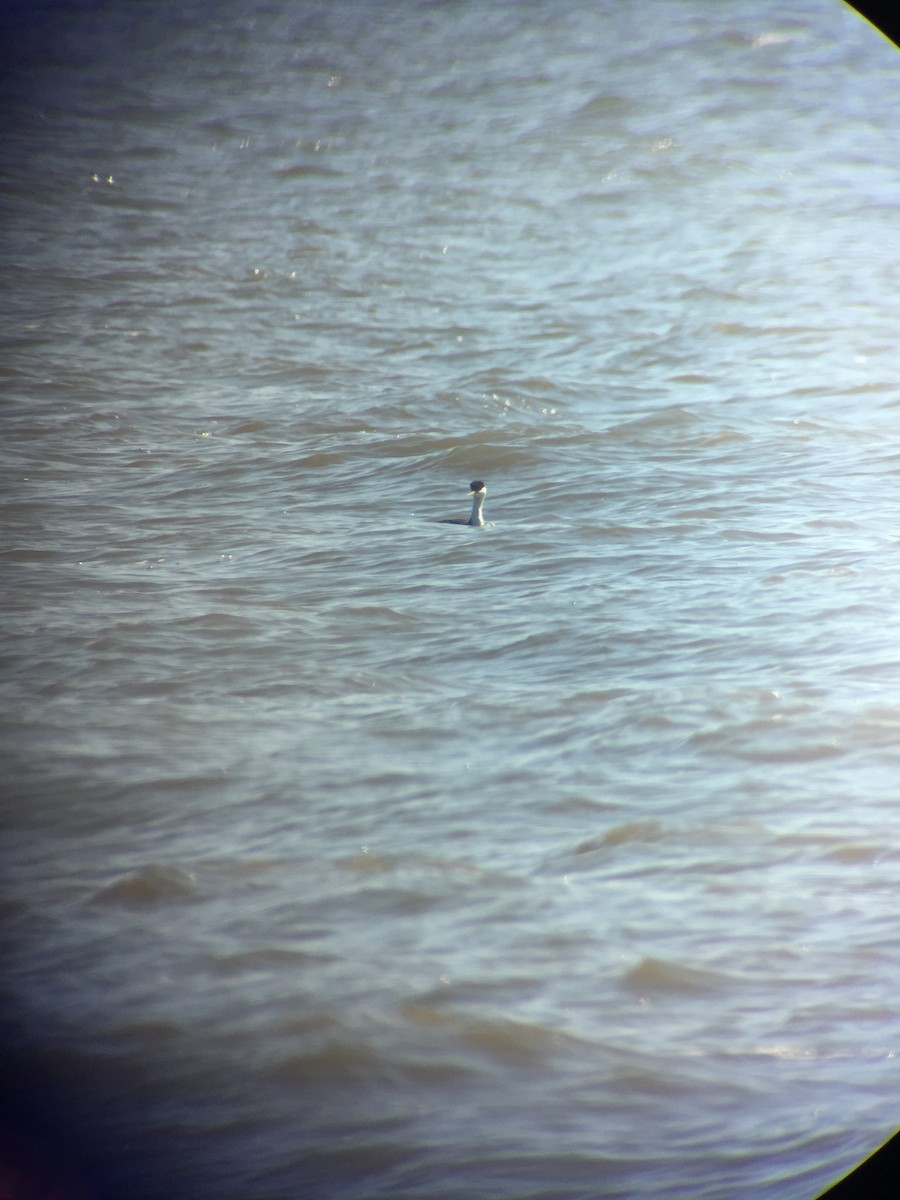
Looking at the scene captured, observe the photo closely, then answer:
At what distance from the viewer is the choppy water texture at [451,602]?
4.55 feet

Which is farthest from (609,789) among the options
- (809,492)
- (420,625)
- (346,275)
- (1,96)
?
(1,96)

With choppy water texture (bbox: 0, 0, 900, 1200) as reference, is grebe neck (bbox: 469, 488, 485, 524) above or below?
below

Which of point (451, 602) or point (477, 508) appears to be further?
point (477, 508)

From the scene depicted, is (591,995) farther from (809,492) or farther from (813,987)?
(809,492)

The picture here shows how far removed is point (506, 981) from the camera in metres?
1.55

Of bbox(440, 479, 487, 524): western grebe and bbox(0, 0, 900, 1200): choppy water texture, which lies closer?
bbox(0, 0, 900, 1200): choppy water texture

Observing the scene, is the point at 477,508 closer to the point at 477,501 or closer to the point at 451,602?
the point at 477,501

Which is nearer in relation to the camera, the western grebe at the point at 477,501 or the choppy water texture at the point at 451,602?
the choppy water texture at the point at 451,602

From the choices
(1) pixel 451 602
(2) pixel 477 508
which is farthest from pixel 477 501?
(1) pixel 451 602

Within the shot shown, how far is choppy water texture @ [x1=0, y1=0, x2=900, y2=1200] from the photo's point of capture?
139cm

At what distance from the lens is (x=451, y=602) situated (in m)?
3.38

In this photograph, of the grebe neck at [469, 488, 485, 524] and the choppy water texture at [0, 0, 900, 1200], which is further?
the grebe neck at [469, 488, 485, 524]

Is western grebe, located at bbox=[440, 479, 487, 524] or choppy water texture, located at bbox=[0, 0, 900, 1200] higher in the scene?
choppy water texture, located at bbox=[0, 0, 900, 1200]

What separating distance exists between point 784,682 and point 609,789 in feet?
2.18
